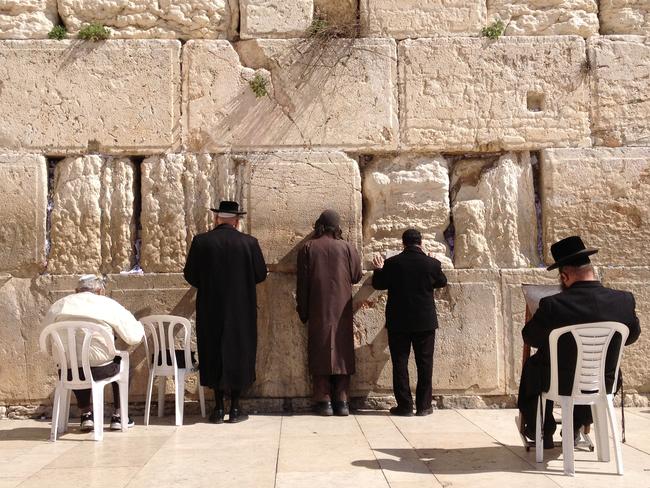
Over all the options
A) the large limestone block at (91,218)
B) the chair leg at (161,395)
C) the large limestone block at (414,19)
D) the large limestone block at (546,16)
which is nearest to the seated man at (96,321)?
the chair leg at (161,395)

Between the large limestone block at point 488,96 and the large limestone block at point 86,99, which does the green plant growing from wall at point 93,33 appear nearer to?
the large limestone block at point 86,99

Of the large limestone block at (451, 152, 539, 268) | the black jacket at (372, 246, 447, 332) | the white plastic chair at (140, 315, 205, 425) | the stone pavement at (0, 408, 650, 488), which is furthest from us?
the large limestone block at (451, 152, 539, 268)

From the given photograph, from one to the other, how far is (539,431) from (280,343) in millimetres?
2685

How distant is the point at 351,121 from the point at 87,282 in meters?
2.65

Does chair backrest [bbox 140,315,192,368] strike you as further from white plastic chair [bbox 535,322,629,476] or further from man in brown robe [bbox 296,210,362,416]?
white plastic chair [bbox 535,322,629,476]

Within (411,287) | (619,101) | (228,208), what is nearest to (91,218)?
(228,208)

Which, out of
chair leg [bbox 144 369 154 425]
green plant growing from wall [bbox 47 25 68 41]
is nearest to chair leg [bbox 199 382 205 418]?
chair leg [bbox 144 369 154 425]

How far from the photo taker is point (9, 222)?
A: 20.7 feet

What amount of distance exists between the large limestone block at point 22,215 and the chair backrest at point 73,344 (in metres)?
1.45

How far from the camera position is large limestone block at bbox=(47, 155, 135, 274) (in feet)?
20.8

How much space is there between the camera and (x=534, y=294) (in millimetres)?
4703

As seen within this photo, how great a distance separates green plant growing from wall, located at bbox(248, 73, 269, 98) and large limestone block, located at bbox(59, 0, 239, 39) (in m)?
0.52

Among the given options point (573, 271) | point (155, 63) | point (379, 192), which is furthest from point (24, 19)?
point (573, 271)

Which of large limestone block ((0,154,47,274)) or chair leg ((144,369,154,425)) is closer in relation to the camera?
chair leg ((144,369,154,425))
